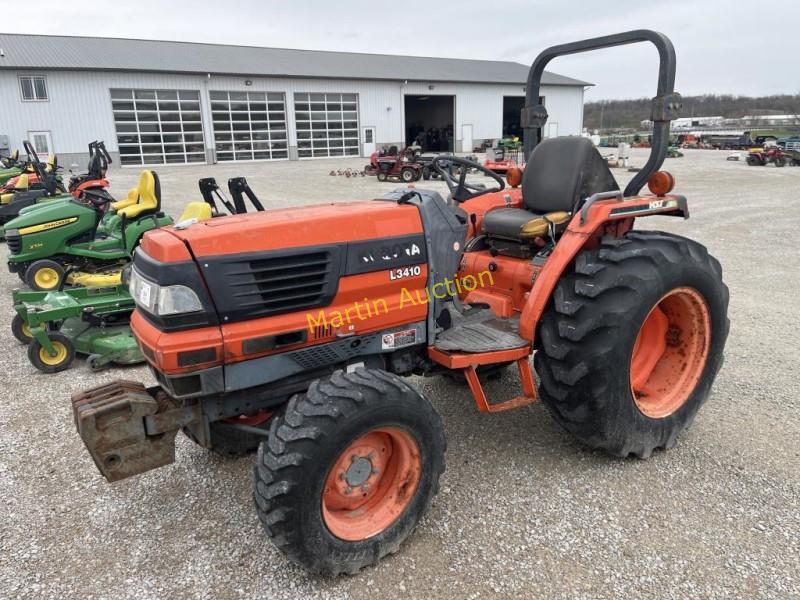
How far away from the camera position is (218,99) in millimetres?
25516

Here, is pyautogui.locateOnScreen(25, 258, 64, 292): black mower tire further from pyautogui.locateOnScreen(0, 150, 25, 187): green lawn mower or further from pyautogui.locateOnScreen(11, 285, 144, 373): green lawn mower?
pyautogui.locateOnScreen(0, 150, 25, 187): green lawn mower

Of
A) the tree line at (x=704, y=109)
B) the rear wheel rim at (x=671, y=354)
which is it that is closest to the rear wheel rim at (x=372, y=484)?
the rear wheel rim at (x=671, y=354)

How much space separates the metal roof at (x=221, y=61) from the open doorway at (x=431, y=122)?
6.99 feet

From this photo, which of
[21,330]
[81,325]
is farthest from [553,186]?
[21,330]

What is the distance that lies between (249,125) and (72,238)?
20.9 metres

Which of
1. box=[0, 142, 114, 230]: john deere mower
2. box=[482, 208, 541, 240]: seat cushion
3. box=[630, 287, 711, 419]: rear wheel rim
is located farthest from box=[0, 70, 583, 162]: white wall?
box=[630, 287, 711, 419]: rear wheel rim

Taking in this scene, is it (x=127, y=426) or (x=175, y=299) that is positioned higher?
(x=175, y=299)

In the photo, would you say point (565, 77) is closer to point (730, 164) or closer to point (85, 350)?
point (730, 164)

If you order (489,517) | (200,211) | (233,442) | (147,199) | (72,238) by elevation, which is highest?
(200,211)

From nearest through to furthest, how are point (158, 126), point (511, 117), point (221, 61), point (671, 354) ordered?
1. point (671, 354)
2. point (158, 126)
3. point (221, 61)
4. point (511, 117)

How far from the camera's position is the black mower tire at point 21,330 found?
504cm

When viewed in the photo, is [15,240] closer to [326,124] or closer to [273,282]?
[273,282]

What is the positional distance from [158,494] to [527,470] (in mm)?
1838

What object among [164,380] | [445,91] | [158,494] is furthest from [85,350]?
[445,91]
